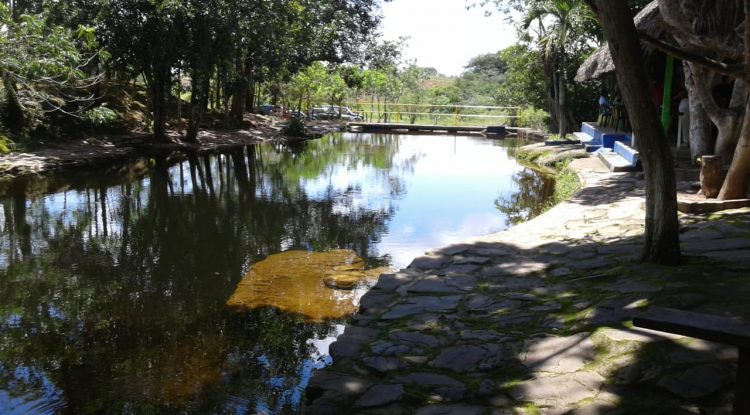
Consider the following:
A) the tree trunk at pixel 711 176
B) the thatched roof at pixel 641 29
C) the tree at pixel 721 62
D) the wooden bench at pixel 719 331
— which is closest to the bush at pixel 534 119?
the thatched roof at pixel 641 29

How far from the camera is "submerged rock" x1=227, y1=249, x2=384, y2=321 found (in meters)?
5.48

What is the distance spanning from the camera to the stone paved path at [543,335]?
2812 mm

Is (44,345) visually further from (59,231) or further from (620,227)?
(620,227)

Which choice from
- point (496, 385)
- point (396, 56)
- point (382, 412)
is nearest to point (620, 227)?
point (496, 385)

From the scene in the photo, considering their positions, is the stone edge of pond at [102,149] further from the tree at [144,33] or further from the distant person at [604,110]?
the distant person at [604,110]

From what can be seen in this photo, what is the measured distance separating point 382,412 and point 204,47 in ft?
49.6

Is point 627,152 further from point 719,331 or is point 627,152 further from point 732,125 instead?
point 719,331

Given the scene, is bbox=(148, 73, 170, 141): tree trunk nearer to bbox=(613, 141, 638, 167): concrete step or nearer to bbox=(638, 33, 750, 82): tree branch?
bbox=(613, 141, 638, 167): concrete step

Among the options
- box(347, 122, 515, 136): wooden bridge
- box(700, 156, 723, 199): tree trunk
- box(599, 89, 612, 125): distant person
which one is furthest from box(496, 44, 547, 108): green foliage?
box(700, 156, 723, 199): tree trunk

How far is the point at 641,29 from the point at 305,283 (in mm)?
4970

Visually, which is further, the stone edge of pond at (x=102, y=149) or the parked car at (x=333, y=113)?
the parked car at (x=333, y=113)

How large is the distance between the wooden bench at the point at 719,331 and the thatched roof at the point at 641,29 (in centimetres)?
506

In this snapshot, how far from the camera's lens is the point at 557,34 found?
18031 millimetres

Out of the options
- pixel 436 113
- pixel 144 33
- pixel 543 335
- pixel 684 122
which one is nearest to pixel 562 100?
pixel 684 122
